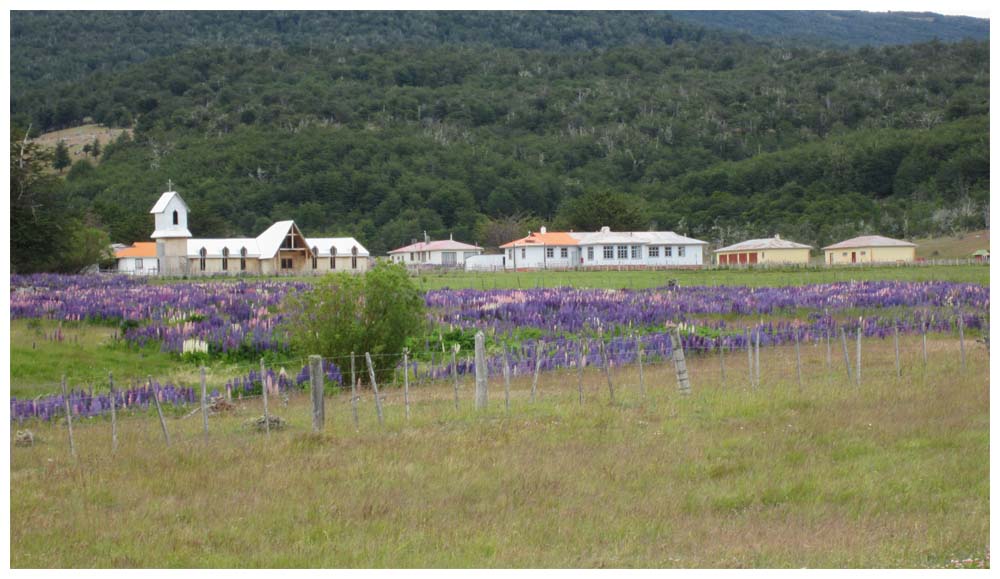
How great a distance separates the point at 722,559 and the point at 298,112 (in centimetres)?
17175

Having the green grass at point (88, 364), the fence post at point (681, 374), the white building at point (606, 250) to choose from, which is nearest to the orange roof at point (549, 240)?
the white building at point (606, 250)

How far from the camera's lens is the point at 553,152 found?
6102 inches

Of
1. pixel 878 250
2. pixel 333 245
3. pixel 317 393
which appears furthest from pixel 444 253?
pixel 317 393

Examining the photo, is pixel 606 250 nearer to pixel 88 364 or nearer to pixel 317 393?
pixel 88 364

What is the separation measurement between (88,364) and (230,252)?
172 ft

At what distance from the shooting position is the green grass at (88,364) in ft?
66.8

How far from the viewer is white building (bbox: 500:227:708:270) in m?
79.5

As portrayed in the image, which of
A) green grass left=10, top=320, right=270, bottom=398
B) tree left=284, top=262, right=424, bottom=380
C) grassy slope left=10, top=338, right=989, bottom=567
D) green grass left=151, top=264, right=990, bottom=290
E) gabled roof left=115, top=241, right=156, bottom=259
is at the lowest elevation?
grassy slope left=10, top=338, right=989, bottom=567

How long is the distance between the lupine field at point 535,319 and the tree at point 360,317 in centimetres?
50

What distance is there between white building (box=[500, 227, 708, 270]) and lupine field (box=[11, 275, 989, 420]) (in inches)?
1480

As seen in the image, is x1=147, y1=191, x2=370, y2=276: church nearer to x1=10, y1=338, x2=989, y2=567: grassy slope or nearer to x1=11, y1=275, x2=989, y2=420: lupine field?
x1=11, y1=275, x2=989, y2=420: lupine field

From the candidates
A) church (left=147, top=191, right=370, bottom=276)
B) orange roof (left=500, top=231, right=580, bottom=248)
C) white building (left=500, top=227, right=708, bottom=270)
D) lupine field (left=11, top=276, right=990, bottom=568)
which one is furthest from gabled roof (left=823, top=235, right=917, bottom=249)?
lupine field (left=11, top=276, right=990, bottom=568)

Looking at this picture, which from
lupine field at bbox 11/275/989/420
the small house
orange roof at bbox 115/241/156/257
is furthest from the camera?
orange roof at bbox 115/241/156/257

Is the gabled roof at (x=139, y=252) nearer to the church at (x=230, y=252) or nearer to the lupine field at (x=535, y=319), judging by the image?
the church at (x=230, y=252)
